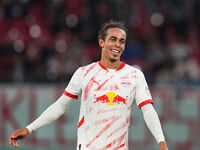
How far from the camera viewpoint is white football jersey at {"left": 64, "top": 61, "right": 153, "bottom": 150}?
4.37 m

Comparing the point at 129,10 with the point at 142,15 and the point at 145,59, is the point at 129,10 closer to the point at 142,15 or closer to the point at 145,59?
the point at 142,15

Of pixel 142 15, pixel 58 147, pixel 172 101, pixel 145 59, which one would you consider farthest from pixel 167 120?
pixel 142 15

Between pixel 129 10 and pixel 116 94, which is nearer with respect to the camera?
pixel 116 94

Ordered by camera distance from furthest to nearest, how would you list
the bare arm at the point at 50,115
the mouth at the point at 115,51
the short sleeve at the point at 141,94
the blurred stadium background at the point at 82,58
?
the blurred stadium background at the point at 82,58
the bare arm at the point at 50,115
the mouth at the point at 115,51
the short sleeve at the point at 141,94

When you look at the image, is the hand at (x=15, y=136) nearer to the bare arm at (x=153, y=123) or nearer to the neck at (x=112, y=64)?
the neck at (x=112, y=64)

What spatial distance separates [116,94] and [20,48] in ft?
19.1

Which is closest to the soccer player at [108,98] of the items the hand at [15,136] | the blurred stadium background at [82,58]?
the hand at [15,136]

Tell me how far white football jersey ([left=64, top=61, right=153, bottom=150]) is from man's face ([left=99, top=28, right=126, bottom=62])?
14 cm

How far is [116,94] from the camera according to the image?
174 inches

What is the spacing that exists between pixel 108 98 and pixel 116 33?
590 mm

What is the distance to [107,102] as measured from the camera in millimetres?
4406

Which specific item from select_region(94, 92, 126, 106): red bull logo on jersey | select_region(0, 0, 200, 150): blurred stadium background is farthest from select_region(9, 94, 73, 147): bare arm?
select_region(0, 0, 200, 150): blurred stadium background

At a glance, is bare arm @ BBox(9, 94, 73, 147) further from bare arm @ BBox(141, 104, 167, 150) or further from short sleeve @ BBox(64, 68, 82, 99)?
bare arm @ BBox(141, 104, 167, 150)

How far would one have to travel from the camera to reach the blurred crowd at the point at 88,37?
9586mm
